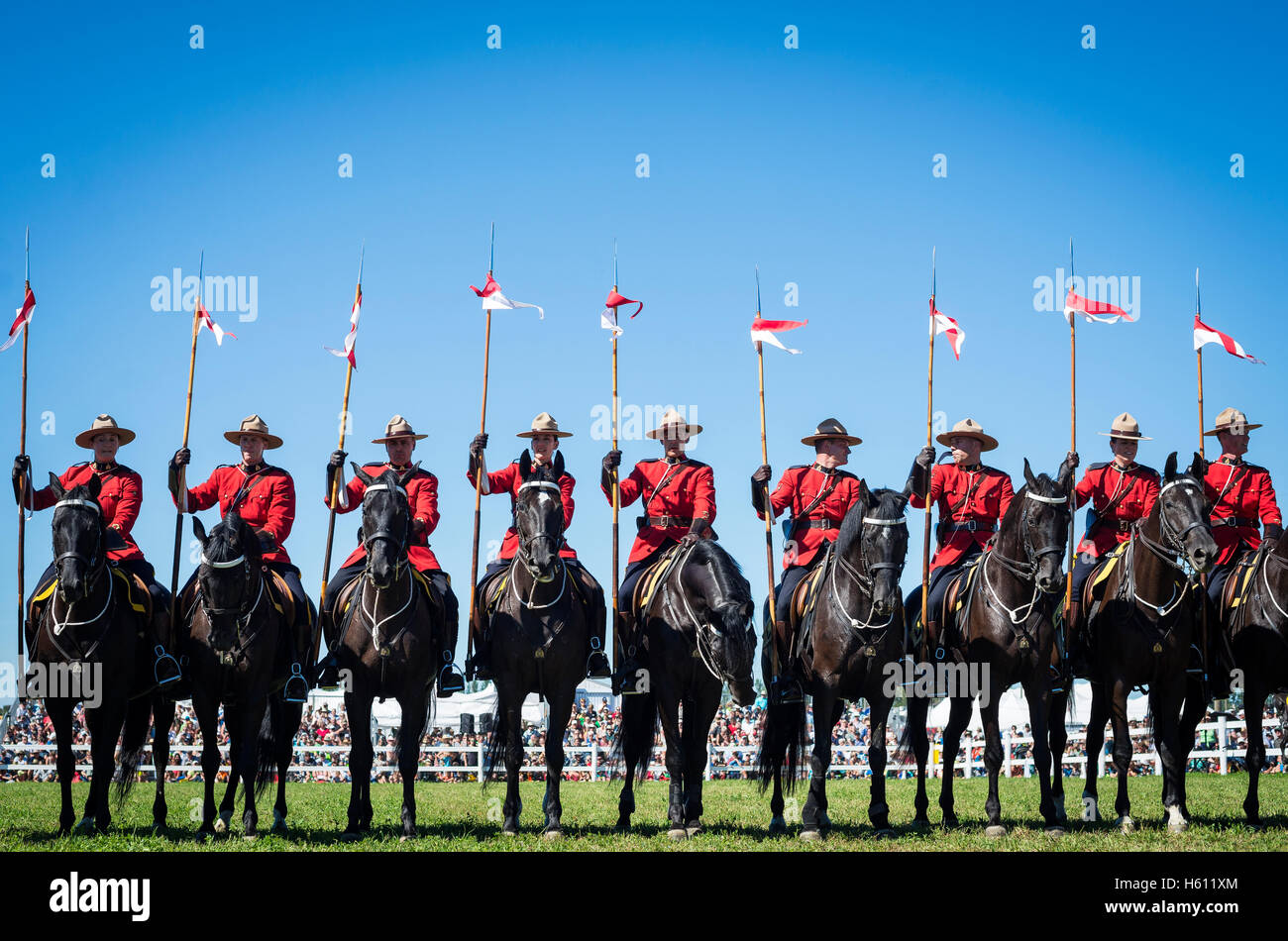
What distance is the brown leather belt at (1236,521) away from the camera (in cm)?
1414

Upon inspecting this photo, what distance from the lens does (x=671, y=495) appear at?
13453 mm

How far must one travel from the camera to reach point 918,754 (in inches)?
537

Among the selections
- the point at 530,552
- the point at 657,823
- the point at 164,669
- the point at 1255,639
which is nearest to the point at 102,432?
the point at 164,669

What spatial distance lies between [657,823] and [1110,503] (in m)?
6.29

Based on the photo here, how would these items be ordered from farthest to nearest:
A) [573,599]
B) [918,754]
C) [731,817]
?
[731,817] < [918,754] < [573,599]

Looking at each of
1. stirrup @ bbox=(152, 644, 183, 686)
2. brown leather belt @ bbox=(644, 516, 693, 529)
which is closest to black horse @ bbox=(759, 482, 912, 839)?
brown leather belt @ bbox=(644, 516, 693, 529)

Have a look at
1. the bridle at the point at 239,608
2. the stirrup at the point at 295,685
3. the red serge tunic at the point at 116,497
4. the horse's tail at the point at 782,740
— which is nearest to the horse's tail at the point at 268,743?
the stirrup at the point at 295,685

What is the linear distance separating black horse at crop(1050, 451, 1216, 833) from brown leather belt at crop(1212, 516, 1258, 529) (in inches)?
55.9

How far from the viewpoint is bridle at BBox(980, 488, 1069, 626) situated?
11.5 meters

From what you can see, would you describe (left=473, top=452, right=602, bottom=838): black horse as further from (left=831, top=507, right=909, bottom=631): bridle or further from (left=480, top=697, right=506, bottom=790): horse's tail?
(left=831, top=507, right=909, bottom=631): bridle

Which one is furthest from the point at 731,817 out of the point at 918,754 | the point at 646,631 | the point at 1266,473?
the point at 1266,473
